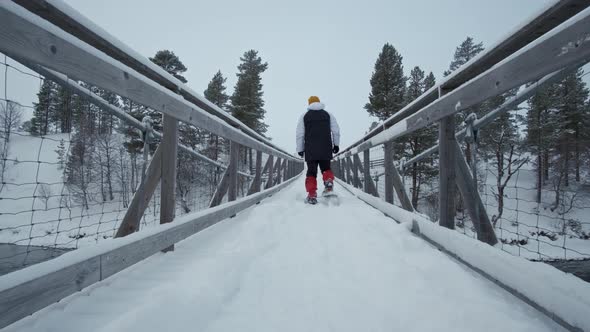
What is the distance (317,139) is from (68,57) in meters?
3.60

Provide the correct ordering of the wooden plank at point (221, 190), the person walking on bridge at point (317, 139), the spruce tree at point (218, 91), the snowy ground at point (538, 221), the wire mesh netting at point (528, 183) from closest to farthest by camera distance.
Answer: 1. the snowy ground at point (538, 221)
2. the wooden plank at point (221, 190)
3. the person walking on bridge at point (317, 139)
4. the wire mesh netting at point (528, 183)
5. the spruce tree at point (218, 91)

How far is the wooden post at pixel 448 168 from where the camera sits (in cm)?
170

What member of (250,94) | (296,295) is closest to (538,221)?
(296,295)

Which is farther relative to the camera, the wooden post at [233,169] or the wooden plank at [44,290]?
the wooden post at [233,169]

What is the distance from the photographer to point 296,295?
1.04m

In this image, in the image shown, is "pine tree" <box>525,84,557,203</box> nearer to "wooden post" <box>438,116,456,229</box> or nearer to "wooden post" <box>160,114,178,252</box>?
"wooden post" <box>438,116,456,229</box>

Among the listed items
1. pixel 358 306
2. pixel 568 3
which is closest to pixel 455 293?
pixel 358 306

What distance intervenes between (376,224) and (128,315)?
185cm

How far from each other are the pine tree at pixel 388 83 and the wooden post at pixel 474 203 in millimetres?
21336

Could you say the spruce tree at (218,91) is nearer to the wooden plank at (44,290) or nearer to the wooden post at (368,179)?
the wooden post at (368,179)

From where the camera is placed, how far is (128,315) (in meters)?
0.85

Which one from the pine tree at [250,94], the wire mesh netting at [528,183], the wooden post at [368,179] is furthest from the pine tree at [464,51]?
the wooden post at [368,179]

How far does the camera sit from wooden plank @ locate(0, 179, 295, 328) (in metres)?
0.72

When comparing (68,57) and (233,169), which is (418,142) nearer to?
(233,169)
